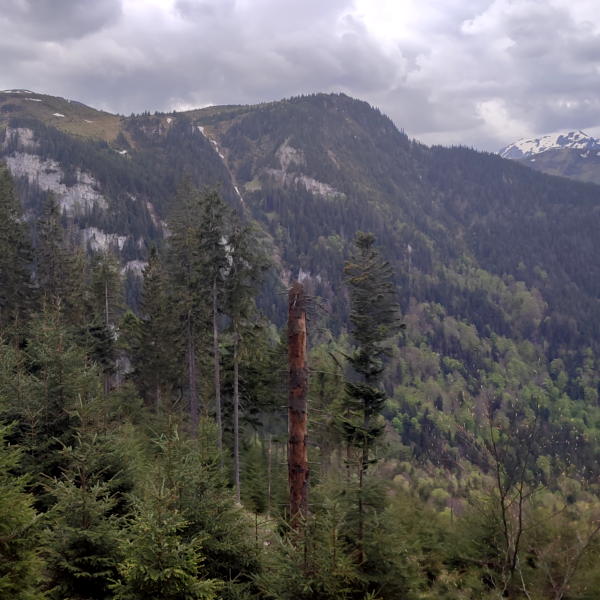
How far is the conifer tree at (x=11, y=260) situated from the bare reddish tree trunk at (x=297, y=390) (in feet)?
88.3

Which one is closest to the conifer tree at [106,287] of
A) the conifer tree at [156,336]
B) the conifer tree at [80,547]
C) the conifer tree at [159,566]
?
the conifer tree at [156,336]

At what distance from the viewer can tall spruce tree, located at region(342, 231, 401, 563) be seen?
17.8 meters

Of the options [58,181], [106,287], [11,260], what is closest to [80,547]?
[11,260]

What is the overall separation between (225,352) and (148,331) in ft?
33.9

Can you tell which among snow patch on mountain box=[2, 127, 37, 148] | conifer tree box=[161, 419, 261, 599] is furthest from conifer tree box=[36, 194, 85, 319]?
snow patch on mountain box=[2, 127, 37, 148]

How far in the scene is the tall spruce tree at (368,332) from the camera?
58.4ft

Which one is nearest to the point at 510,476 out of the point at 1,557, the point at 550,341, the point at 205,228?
the point at 1,557

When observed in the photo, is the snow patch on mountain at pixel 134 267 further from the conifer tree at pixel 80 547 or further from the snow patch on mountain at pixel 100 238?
the conifer tree at pixel 80 547

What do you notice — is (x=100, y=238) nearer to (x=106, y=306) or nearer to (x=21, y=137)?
(x=21, y=137)

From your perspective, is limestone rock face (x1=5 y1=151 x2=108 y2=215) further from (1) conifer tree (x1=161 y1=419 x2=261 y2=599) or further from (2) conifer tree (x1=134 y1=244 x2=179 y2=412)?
(1) conifer tree (x1=161 y1=419 x2=261 y2=599)

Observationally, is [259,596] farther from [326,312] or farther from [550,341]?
[550,341]

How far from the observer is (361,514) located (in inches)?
289

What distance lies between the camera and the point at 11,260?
29.5 m

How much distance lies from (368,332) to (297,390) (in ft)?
30.0
